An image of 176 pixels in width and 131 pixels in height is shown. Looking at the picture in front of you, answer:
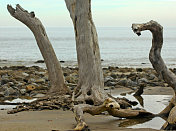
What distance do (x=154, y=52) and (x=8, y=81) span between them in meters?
9.54

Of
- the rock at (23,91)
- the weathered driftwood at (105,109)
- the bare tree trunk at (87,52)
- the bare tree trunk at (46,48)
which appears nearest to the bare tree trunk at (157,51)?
the weathered driftwood at (105,109)

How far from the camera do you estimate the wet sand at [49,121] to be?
7438 millimetres

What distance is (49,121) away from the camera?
8281 millimetres

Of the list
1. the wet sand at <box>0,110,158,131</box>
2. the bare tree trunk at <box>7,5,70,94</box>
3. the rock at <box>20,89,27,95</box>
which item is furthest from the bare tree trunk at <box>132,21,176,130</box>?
the rock at <box>20,89,27,95</box>

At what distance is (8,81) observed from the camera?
16188 mm

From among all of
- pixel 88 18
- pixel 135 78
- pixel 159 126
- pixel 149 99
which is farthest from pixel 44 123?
pixel 135 78

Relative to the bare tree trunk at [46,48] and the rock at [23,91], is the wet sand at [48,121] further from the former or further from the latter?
the rock at [23,91]

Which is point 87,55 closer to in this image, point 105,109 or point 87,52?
point 87,52

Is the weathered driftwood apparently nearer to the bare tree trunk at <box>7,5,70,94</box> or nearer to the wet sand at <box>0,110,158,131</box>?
the wet sand at <box>0,110,158,131</box>

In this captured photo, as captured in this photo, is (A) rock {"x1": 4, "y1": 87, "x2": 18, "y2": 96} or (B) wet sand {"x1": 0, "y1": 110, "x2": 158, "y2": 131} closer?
(B) wet sand {"x1": 0, "y1": 110, "x2": 158, "y2": 131}

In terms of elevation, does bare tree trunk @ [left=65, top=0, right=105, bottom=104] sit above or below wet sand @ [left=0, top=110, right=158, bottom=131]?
above

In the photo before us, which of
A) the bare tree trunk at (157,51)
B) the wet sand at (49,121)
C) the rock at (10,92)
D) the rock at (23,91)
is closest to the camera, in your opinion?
the wet sand at (49,121)

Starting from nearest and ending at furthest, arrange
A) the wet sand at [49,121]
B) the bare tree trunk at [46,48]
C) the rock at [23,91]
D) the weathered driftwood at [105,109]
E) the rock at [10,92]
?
the weathered driftwood at [105,109], the wet sand at [49,121], the bare tree trunk at [46,48], the rock at [10,92], the rock at [23,91]

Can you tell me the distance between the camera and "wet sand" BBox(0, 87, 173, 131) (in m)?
7.44
